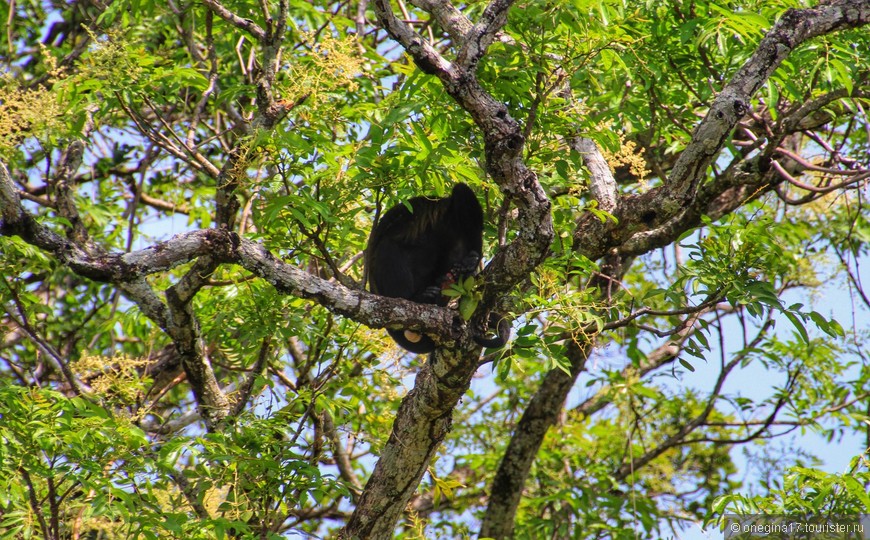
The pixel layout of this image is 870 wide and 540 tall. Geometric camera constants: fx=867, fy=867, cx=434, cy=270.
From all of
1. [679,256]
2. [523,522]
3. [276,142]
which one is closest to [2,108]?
[276,142]

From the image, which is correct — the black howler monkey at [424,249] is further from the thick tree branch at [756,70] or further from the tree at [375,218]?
the thick tree branch at [756,70]

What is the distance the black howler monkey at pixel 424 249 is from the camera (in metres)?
5.48

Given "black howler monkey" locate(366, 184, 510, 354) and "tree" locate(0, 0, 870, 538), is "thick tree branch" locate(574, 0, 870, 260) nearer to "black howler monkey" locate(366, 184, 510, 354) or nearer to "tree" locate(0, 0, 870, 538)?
"tree" locate(0, 0, 870, 538)

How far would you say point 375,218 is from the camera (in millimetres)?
4488

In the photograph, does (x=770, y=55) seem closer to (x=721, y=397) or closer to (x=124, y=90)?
(x=124, y=90)

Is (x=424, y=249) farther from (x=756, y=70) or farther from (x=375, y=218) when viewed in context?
(x=756, y=70)

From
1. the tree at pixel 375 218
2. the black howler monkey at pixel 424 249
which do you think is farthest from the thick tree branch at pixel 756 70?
the black howler monkey at pixel 424 249

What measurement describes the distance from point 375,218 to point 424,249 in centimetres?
150

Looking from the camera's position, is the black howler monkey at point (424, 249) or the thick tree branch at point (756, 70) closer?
the thick tree branch at point (756, 70)

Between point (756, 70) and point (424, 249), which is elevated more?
point (424, 249)

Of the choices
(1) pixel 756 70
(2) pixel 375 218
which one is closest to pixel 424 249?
(2) pixel 375 218

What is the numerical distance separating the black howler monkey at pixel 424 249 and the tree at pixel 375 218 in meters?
0.30

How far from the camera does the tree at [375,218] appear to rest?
3.91 meters

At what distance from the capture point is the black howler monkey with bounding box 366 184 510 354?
5480mm
